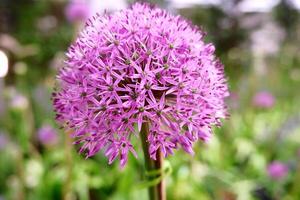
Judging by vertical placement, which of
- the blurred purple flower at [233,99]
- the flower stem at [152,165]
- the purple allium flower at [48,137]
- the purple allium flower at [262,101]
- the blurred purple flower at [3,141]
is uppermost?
the blurred purple flower at [233,99]

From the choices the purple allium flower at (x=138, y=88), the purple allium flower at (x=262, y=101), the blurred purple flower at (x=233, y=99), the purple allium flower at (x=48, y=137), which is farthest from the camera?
the blurred purple flower at (x=233, y=99)

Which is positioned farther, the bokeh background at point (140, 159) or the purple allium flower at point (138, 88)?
the bokeh background at point (140, 159)

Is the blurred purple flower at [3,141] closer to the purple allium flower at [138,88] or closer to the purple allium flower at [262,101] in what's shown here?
the purple allium flower at [262,101]

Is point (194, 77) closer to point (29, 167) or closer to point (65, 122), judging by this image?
point (65, 122)

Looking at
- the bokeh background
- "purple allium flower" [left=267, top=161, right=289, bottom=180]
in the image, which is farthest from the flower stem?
"purple allium flower" [left=267, top=161, right=289, bottom=180]

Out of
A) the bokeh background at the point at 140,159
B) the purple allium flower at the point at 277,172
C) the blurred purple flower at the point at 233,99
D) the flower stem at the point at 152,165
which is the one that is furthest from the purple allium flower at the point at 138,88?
the blurred purple flower at the point at 233,99

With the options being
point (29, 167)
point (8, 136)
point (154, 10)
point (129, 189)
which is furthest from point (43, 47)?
point (154, 10)

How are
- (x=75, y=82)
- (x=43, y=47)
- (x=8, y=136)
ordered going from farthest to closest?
(x=43, y=47), (x=8, y=136), (x=75, y=82)

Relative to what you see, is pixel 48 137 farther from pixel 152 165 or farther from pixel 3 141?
pixel 152 165
